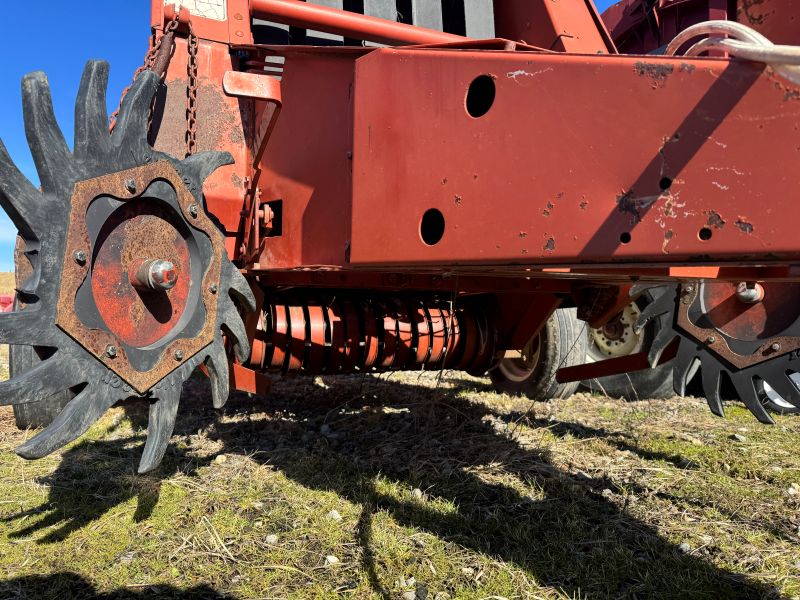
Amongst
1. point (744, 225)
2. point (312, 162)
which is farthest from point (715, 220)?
point (312, 162)

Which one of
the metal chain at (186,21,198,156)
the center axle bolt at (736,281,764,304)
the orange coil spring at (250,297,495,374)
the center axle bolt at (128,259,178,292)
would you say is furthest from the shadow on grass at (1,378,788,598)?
the metal chain at (186,21,198,156)

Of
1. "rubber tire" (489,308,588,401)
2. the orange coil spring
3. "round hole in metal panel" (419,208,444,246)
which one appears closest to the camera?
"round hole in metal panel" (419,208,444,246)

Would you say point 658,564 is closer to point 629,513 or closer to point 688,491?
point 629,513

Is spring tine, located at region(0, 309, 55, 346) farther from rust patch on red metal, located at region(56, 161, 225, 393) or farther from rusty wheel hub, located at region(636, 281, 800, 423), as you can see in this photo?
rusty wheel hub, located at region(636, 281, 800, 423)

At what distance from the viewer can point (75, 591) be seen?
2.03 meters

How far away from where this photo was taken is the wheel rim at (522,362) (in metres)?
4.58

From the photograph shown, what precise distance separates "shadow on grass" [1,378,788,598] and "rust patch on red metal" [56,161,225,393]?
875mm

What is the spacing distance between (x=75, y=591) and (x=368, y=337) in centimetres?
172

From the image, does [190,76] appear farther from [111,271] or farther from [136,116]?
[111,271]

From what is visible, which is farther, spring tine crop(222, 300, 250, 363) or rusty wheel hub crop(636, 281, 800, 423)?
rusty wheel hub crop(636, 281, 800, 423)

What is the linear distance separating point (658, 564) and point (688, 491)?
884 millimetres

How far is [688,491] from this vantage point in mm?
3031

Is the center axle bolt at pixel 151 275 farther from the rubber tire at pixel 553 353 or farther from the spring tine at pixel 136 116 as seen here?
the rubber tire at pixel 553 353

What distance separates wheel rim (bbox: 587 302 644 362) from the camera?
17.6ft
